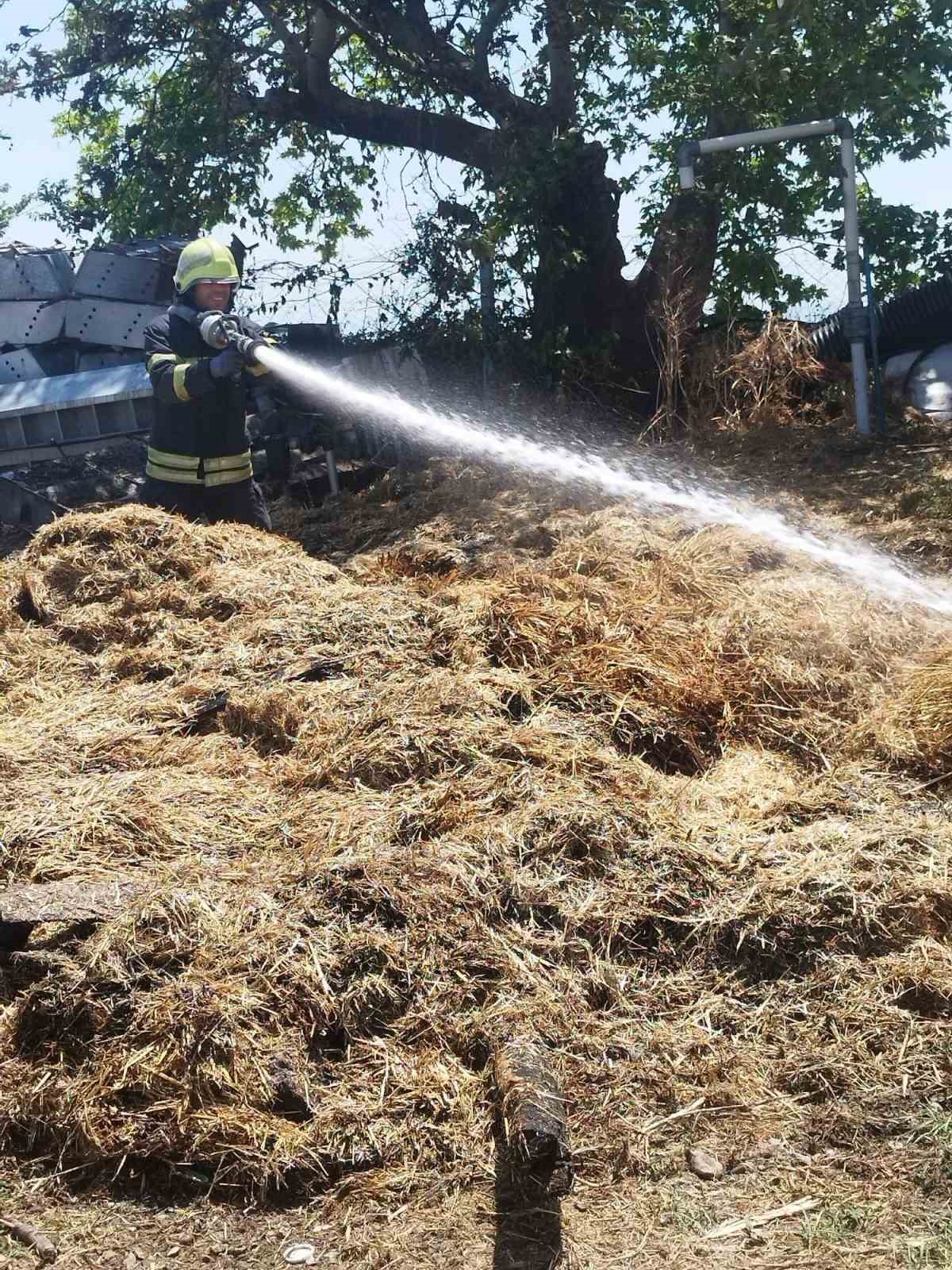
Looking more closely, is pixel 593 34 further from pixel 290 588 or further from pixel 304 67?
pixel 290 588

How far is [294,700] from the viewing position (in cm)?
457

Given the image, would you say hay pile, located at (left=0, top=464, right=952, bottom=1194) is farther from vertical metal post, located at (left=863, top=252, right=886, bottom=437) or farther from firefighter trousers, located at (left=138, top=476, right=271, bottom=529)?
vertical metal post, located at (left=863, top=252, right=886, bottom=437)

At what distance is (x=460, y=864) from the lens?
11.6 ft

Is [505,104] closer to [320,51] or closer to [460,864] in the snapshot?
[320,51]

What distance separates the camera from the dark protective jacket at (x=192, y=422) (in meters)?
6.79

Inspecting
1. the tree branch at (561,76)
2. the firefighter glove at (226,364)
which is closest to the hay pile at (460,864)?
the firefighter glove at (226,364)

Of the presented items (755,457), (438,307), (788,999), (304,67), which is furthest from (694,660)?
(304,67)

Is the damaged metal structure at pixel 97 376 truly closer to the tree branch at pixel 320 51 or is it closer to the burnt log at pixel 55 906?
the tree branch at pixel 320 51

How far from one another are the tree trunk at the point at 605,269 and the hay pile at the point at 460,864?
188 inches

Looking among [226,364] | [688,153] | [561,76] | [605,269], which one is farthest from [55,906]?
[561,76]

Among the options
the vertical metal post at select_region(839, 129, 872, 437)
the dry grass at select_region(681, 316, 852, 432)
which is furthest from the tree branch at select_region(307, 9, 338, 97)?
the vertical metal post at select_region(839, 129, 872, 437)

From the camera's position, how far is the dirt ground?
257cm

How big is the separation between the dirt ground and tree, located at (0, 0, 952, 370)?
7531mm

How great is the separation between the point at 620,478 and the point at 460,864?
4921 mm
